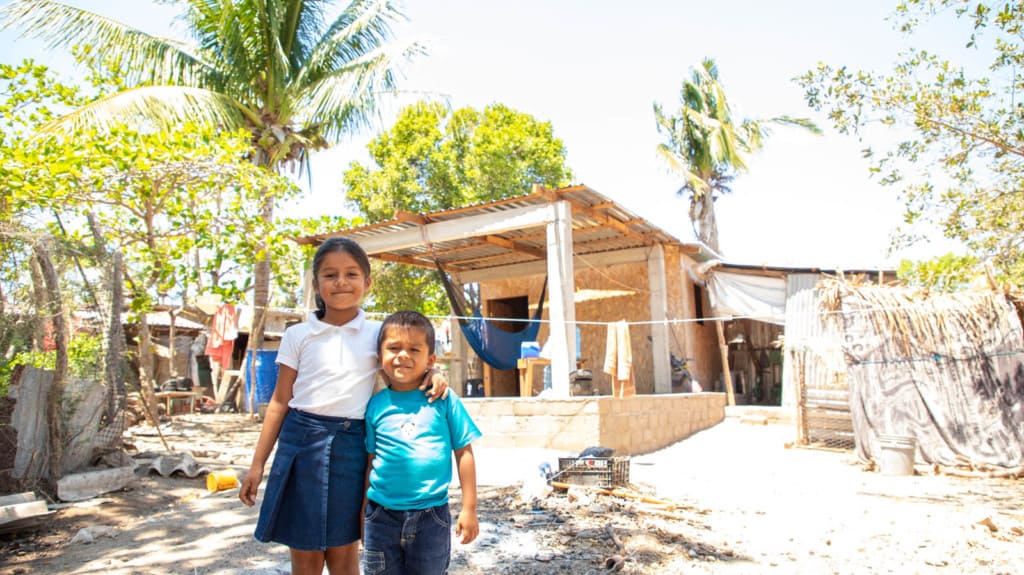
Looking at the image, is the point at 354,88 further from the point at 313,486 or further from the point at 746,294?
the point at 313,486

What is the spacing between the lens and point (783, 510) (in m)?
4.58

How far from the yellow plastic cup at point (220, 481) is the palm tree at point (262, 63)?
4.91m

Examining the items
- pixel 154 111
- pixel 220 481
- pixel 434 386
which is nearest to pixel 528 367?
pixel 220 481

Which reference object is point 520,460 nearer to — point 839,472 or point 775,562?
point 839,472

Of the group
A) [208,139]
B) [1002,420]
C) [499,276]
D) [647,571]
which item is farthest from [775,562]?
[499,276]

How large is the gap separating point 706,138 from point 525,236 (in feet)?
33.6

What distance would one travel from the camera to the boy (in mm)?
1841

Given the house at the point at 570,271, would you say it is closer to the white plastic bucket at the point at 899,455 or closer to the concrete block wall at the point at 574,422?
the concrete block wall at the point at 574,422

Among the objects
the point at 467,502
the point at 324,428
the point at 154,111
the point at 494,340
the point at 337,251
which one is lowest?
the point at 467,502

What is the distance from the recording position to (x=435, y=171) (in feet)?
49.8

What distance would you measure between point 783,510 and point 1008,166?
163 inches

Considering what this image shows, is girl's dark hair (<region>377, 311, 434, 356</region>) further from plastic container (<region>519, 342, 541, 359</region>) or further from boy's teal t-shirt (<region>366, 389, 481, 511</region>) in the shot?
plastic container (<region>519, 342, 541, 359</region>)

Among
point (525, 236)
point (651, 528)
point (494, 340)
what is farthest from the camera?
point (525, 236)

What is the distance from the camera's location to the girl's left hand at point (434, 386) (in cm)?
191
